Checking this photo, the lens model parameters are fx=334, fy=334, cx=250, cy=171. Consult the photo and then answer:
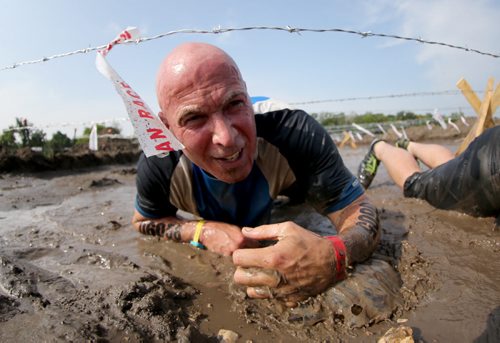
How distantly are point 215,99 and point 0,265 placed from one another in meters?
1.50

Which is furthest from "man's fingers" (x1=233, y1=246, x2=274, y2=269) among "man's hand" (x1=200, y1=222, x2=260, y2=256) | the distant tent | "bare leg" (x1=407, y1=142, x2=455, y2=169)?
"bare leg" (x1=407, y1=142, x2=455, y2=169)

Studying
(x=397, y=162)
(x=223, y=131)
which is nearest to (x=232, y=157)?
(x=223, y=131)

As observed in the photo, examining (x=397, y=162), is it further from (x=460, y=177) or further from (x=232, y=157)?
(x=232, y=157)

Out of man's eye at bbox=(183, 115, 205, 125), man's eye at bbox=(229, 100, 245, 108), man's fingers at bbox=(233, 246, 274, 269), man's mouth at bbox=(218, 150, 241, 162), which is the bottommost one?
man's fingers at bbox=(233, 246, 274, 269)

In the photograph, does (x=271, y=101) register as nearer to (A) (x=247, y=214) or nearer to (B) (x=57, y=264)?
(A) (x=247, y=214)

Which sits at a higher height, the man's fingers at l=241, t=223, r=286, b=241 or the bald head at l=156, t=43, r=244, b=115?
the bald head at l=156, t=43, r=244, b=115

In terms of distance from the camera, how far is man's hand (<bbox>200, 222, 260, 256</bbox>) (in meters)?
2.18

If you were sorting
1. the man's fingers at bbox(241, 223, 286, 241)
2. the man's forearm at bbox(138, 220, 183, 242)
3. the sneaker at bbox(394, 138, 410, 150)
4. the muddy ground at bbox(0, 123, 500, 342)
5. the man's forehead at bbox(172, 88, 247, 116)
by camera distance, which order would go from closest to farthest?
the muddy ground at bbox(0, 123, 500, 342) < the man's fingers at bbox(241, 223, 286, 241) < the man's forehead at bbox(172, 88, 247, 116) < the man's forearm at bbox(138, 220, 183, 242) < the sneaker at bbox(394, 138, 410, 150)

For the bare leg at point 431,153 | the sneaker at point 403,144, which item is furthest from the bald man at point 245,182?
the sneaker at point 403,144

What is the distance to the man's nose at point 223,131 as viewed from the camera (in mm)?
1812

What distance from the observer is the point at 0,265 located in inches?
72.9

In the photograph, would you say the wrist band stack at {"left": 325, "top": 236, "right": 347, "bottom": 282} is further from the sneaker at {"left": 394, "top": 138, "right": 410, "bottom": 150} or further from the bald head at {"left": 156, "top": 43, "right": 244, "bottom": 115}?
the sneaker at {"left": 394, "top": 138, "right": 410, "bottom": 150}

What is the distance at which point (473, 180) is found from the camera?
7.65 feet

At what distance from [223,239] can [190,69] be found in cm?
111
